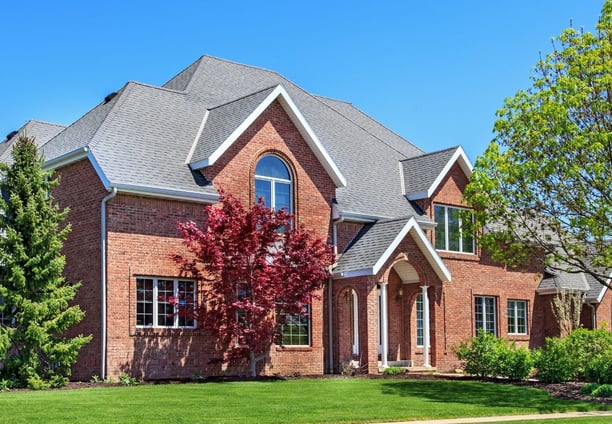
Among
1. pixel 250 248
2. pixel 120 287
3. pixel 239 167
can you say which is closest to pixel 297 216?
pixel 239 167

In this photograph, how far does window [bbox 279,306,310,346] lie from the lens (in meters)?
26.8

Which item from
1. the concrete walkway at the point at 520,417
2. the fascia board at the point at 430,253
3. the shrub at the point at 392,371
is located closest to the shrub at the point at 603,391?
the concrete walkway at the point at 520,417

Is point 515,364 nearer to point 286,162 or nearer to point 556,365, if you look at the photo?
point 556,365

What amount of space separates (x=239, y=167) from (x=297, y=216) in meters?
2.56

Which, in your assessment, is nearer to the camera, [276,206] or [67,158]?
[67,158]

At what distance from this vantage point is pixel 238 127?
25750 mm

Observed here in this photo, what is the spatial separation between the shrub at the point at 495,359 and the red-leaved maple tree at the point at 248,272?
17.3 feet

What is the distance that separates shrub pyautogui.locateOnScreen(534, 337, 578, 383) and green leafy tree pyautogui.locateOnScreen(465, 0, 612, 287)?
9.99 feet

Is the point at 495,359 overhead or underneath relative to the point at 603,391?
overhead

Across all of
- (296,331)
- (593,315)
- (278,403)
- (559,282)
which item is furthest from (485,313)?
(278,403)

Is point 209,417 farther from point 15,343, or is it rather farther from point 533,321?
point 533,321

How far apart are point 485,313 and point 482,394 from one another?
509 inches

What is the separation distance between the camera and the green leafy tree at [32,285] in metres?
21.5

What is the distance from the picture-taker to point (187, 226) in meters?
23.4
